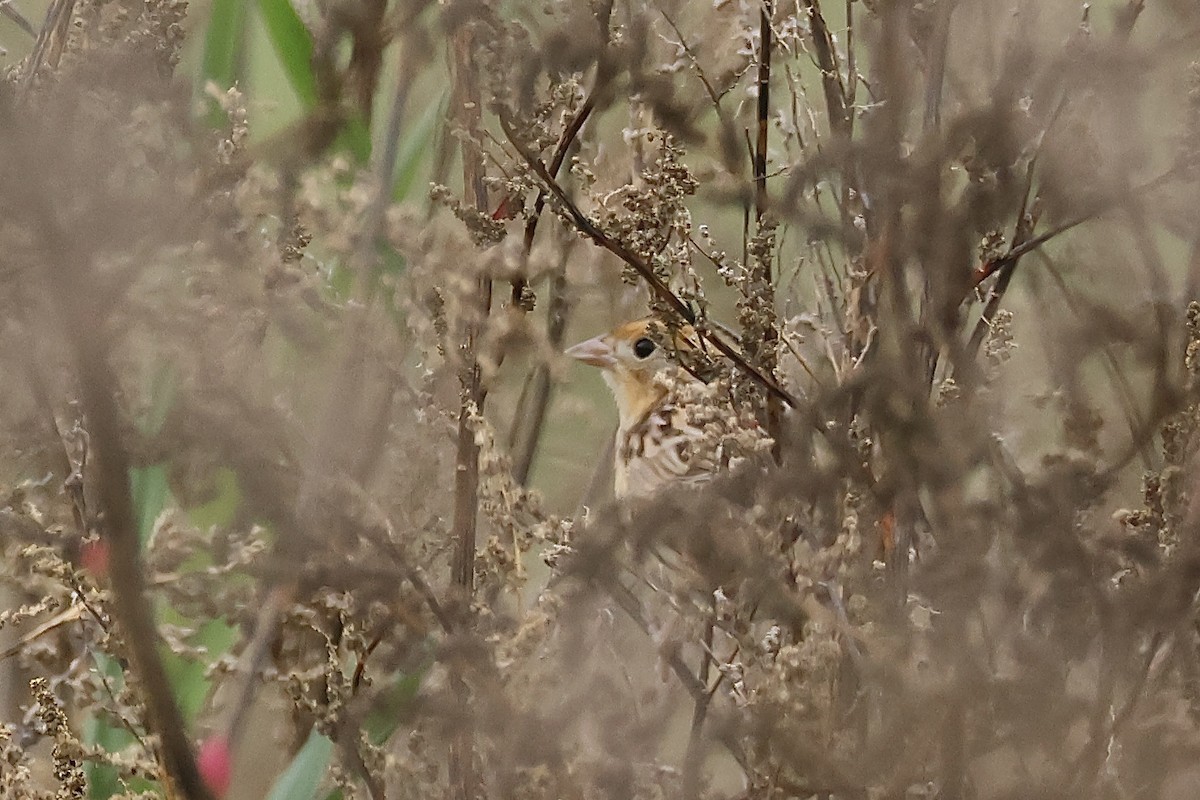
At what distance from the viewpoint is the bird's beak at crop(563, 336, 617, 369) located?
695 mm

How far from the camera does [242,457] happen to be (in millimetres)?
310

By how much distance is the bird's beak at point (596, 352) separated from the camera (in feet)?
2.28

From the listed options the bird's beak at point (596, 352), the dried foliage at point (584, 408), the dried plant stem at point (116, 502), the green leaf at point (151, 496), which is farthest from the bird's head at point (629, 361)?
the dried plant stem at point (116, 502)

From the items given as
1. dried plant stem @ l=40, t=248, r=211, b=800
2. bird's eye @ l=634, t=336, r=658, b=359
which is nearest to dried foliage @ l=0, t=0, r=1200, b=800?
dried plant stem @ l=40, t=248, r=211, b=800

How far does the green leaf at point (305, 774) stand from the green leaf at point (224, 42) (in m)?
0.32

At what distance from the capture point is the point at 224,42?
2.06 feet

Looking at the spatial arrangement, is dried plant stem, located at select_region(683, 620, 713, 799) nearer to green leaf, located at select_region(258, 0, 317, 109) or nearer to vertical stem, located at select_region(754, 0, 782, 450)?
vertical stem, located at select_region(754, 0, 782, 450)

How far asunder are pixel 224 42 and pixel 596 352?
253 mm

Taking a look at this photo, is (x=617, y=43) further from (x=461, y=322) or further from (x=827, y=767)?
(x=827, y=767)

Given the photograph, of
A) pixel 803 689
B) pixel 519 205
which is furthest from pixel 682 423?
pixel 803 689

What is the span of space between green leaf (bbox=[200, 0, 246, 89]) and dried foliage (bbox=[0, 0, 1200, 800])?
10 cm

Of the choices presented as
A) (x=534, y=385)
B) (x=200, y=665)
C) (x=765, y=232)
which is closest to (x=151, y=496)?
(x=200, y=665)

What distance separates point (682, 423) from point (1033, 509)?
308 mm

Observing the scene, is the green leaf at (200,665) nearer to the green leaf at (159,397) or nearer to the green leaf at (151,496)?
the green leaf at (151,496)
